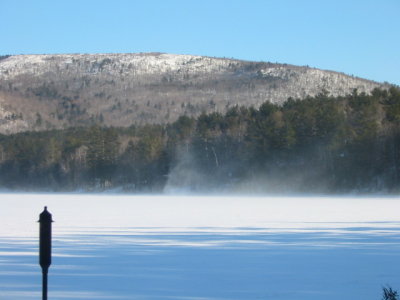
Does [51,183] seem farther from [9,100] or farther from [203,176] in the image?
[9,100]

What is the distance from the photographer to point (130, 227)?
1789 centimetres

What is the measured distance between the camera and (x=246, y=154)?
7281 cm

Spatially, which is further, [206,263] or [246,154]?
[246,154]

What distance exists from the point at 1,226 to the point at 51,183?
8083cm

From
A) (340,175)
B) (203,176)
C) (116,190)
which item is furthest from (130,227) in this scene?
(116,190)

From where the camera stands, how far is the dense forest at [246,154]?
6181cm

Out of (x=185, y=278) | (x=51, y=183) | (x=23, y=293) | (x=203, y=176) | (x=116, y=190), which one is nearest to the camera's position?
(x=23, y=293)

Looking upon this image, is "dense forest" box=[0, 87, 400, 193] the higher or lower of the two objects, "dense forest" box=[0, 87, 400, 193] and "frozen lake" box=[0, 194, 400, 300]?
the higher

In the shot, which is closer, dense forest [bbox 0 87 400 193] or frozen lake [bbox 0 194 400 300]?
frozen lake [bbox 0 194 400 300]

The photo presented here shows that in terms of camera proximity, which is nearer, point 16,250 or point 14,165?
point 16,250

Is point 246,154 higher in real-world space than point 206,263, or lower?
higher

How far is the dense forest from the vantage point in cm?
6181

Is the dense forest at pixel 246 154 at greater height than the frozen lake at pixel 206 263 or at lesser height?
greater

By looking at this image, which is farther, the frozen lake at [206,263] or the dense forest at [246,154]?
the dense forest at [246,154]
